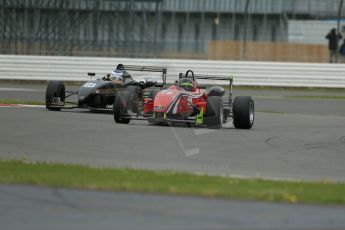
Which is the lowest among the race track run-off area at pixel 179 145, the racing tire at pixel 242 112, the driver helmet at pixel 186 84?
the race track run-off area at pixel 179 145

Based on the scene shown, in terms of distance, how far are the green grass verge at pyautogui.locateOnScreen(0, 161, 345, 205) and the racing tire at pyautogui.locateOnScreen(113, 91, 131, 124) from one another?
19.4ft

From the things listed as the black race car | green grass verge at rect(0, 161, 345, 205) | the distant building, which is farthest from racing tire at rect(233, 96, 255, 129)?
the distant building

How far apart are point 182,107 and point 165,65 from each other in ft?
47.3

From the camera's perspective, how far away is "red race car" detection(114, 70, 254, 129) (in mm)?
16766

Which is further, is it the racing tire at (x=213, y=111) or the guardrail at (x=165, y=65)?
the guardrail at (x=165, y=65)

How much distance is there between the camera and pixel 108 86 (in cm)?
1955

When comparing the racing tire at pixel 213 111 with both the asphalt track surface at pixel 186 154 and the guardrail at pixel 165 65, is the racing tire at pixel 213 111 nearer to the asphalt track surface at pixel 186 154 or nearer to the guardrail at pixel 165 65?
the asphalt track surface at pixel 186 154

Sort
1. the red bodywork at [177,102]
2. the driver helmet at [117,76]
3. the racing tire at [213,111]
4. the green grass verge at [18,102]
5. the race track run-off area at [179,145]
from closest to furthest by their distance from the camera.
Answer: the race track run-off area at [179,145]
the red bodywork at [177,102]
the racing tire at [213,111]
the driver helmet at [117,76]
the green grass verge at [18,102]

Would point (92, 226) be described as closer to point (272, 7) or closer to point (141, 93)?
point (141, 93)

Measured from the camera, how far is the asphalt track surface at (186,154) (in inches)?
324

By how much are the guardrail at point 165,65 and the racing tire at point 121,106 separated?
13.5 metres

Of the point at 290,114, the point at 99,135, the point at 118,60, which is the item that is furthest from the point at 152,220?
the point at 118,60

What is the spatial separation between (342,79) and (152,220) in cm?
2461

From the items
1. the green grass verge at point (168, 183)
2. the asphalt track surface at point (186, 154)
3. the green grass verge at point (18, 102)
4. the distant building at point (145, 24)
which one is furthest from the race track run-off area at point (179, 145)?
the distant building at point (145, 24)
